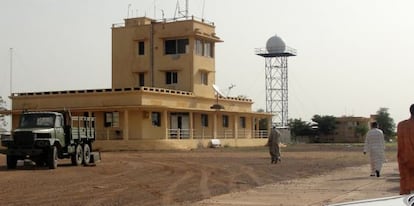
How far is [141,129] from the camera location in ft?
156

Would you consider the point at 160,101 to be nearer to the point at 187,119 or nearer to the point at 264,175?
the point at 187,119

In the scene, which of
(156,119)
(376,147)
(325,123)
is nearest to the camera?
(376,147)

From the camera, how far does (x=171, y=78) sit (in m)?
56.4

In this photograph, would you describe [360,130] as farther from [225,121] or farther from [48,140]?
[48,140]

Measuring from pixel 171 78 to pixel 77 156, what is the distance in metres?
29.9

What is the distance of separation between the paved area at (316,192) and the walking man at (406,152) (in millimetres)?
2937

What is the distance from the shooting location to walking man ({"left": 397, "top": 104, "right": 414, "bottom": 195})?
10859 millimetres

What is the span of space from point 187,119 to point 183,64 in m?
4.81

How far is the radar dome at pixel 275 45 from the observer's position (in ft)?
271

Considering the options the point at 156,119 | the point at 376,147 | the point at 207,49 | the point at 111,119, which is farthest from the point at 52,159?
the point at 207,49

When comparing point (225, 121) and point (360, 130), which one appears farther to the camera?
point (360, 130)

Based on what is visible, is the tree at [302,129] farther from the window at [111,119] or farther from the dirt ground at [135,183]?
the dirt ground at [135,183]

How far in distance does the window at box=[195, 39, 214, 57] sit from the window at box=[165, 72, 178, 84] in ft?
8.63

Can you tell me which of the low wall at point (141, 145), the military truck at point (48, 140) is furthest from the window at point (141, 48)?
the military truck at point (48, 140)
